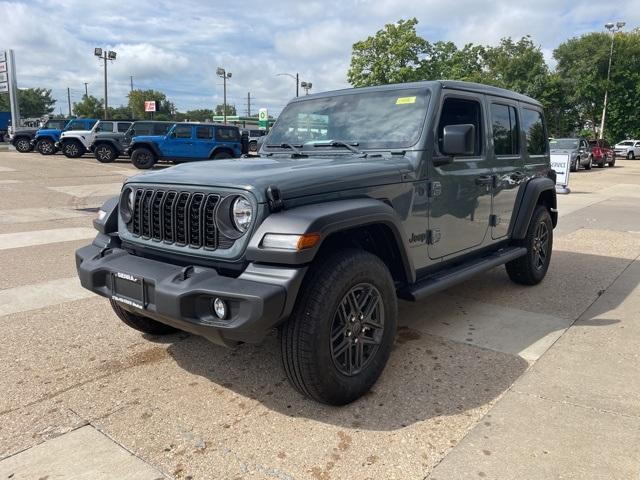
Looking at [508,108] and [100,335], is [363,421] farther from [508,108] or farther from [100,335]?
[508,108]

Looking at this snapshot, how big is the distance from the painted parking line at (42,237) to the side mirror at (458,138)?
6.08 m

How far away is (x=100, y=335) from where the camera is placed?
400cm

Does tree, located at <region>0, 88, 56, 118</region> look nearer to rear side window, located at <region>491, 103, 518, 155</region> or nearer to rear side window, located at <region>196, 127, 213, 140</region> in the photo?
rear side window, located at <region>196, 127, 213, 140</region>

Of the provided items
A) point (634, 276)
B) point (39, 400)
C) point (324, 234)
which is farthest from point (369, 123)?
point (634, 276)

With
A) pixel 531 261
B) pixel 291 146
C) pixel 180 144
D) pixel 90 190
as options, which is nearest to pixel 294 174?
pixel 291 146

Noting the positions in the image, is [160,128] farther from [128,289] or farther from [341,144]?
[128,289]

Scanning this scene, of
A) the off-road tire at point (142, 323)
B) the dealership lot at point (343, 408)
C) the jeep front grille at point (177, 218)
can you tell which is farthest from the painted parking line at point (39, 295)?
the jeep front grille at point (177, 218)

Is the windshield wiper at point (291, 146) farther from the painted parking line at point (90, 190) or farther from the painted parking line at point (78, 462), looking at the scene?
the painted parking line at point (90, 190)

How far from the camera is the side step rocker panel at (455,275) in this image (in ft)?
11.3

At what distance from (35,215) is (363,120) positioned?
8.11 metres

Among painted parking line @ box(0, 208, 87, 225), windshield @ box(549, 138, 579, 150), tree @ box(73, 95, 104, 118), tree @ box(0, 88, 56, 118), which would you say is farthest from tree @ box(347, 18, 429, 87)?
tree @ box(0, 88, 56, 118)

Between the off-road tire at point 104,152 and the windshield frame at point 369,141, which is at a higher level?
the windshield frame at point 369,141

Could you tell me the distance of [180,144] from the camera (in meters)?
19.2

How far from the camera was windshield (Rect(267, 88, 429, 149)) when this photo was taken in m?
3.69
